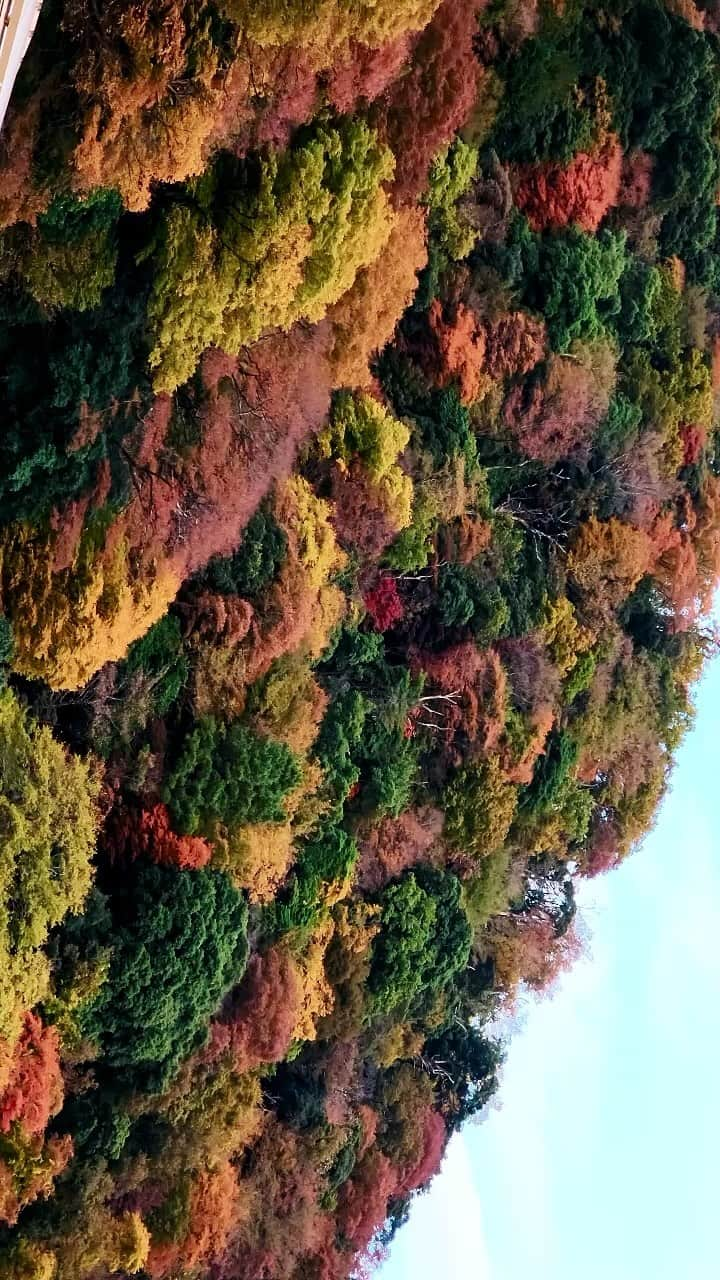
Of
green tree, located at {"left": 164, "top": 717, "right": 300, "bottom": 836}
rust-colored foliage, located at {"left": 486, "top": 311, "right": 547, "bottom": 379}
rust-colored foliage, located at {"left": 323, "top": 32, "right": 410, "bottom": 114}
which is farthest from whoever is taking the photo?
rust-colored foliage, located at {"left": 486, "top": 311, "right": 547, "bottom": 379}

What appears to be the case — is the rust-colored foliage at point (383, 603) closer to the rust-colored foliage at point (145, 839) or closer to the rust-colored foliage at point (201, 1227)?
the rust-colored foliage at point (145, 839)

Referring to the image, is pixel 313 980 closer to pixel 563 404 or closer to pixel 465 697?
pixel 465 697

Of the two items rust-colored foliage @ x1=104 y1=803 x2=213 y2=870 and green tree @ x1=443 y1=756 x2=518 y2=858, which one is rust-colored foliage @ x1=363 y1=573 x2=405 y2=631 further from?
rust-colored foliage @ x1=104 y1=803 x2=213 y2=870

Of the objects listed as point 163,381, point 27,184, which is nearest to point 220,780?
point 163,381

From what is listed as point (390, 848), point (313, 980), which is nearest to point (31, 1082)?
point (313, 980)

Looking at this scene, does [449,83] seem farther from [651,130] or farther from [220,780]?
[220,780]

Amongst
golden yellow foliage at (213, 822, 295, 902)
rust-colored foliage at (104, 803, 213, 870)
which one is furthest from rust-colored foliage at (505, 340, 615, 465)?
rust-colored foliage at (104, 803, 213, 870)

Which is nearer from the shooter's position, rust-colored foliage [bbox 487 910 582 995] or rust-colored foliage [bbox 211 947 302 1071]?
rust-colored foliage [bbox 211 947 302 1071]

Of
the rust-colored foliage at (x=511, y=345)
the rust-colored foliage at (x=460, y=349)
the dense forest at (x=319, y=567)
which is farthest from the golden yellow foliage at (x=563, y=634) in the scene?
the rust-colored foliage at (x=460, y=349)
